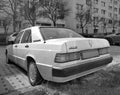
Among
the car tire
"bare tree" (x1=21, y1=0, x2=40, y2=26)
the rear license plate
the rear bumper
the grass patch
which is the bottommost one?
the grass patch

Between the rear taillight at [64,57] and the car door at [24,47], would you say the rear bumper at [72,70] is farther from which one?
the car door at [24,47]

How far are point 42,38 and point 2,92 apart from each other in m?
1.56

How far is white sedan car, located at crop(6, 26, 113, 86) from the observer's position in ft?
8.94

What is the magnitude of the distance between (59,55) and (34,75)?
1120 mm

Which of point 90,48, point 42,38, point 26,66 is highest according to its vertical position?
point 42,38

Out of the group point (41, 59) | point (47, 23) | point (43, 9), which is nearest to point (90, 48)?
point (41, 59)

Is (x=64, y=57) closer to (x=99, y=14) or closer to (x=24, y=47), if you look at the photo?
(x=24, y=47)

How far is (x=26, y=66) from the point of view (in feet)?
12.8

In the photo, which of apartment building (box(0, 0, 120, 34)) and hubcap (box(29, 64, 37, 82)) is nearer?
hubcap (box(29, 64, 37, 82))

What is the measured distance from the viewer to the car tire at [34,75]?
3.35 metres

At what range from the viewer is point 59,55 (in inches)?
107

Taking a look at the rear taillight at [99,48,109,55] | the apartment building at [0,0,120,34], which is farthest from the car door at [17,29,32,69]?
the apartment building at [0,0,120,34]

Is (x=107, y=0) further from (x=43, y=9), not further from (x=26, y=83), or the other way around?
(x=26, y=83)

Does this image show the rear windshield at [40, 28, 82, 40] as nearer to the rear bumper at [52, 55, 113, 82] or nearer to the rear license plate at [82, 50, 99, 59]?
the rear license plate at [82, 50, 99, 59]
